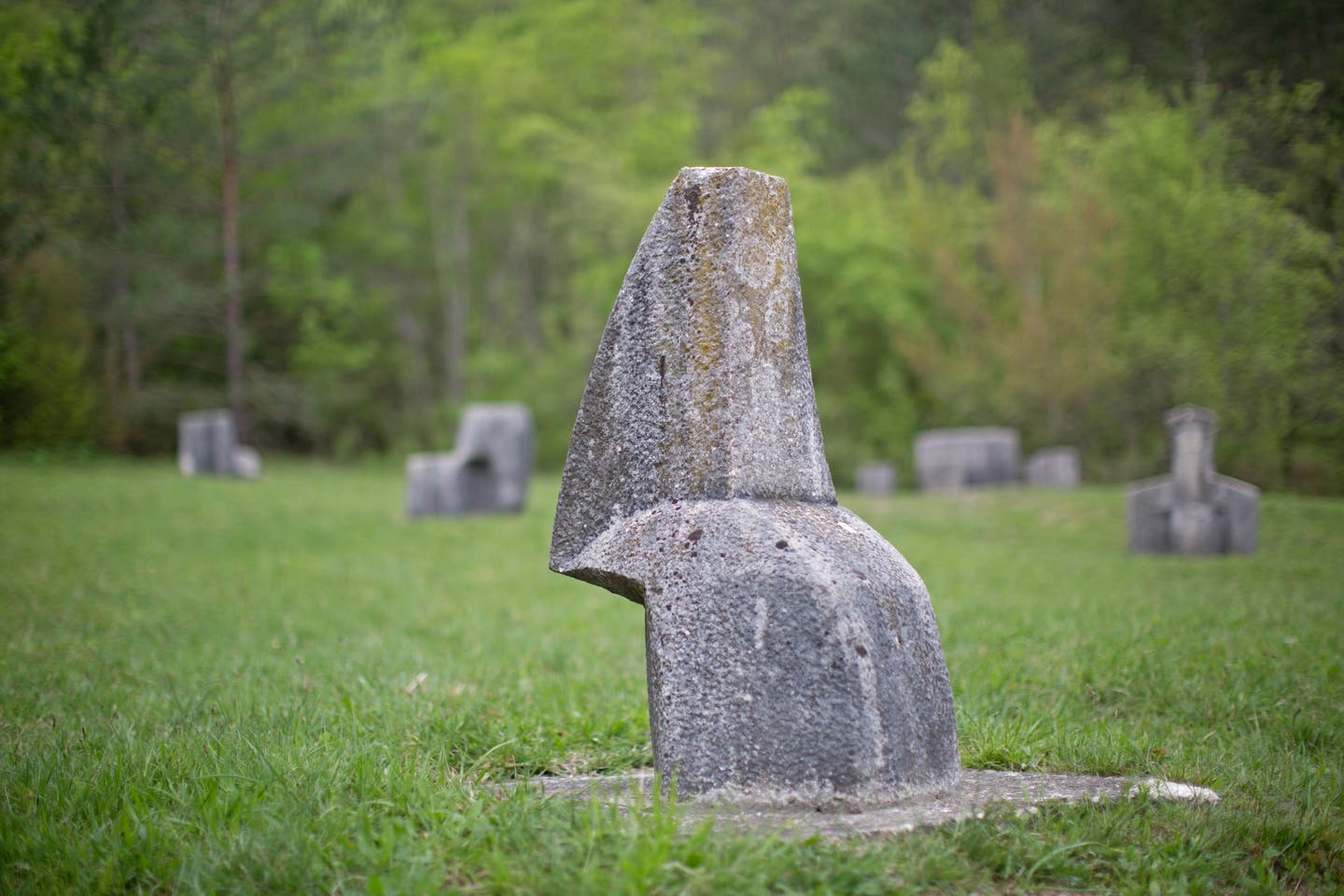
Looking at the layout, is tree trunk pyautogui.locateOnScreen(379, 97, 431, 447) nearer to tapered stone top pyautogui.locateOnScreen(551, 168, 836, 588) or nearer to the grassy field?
the grassy field

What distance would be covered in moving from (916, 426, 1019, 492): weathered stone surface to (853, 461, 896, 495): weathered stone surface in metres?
1.94

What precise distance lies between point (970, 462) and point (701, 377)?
56.6 feet

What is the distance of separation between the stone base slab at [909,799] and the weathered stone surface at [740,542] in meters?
0.05

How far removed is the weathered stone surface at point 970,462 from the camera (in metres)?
19.7

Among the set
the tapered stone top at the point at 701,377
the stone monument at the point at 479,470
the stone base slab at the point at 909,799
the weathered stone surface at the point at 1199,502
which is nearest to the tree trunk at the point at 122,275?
the stone monument at the point at 479,470

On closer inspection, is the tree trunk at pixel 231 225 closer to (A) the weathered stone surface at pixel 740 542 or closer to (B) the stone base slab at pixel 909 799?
(A) the weathered stone surface at pixel 740 542

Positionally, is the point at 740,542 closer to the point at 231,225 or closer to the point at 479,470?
the point at 479,470

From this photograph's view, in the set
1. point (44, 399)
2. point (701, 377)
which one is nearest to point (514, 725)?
point (701, 377)

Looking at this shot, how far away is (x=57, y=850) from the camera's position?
2.82m

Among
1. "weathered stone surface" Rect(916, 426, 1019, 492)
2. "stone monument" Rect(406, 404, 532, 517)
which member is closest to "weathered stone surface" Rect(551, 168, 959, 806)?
"stone monument" Rect(406, 404, 532, 517)

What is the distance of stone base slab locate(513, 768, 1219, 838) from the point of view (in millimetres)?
2789

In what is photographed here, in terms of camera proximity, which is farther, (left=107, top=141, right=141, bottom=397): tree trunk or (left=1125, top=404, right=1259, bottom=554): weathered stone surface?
(left=107, top=141, right=141, bottom=397): tree trunk

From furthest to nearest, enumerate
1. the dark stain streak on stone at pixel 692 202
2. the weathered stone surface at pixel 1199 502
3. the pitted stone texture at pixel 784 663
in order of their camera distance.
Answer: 1. the weathered stone surface at pixel 1199 502
2. the dark stain streak on stone at pixel 692 202
3. the pitted stone texture at pixel 784 663

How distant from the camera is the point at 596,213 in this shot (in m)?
29.0
